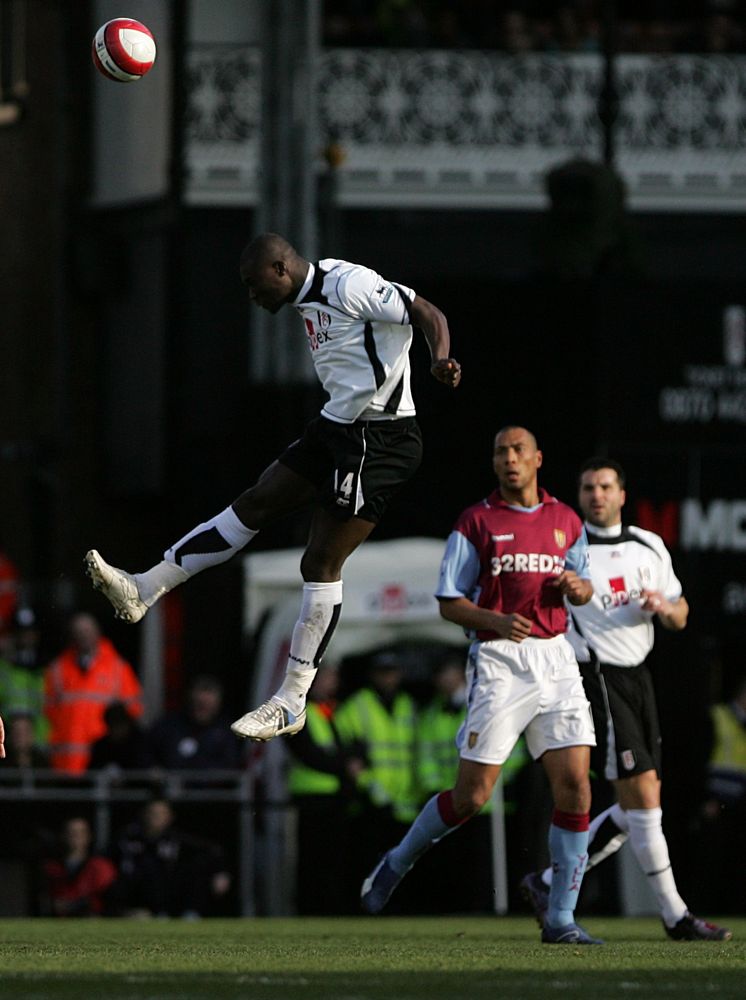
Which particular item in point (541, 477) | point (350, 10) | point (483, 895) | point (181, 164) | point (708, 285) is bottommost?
point (483, 895)

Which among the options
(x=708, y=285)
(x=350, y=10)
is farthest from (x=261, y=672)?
(x=350, y=10)

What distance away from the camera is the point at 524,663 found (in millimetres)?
11250

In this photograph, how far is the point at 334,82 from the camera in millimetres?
23641

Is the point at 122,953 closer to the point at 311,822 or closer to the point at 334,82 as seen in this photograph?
the point at 311,822

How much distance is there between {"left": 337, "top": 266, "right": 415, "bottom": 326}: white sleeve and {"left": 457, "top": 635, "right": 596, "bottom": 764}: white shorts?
5.59ft

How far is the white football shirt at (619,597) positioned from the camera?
12.2m

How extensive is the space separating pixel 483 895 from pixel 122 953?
6.39 metres

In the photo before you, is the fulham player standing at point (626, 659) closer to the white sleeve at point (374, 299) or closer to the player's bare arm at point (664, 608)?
the player's bare arm at point (664, 608)

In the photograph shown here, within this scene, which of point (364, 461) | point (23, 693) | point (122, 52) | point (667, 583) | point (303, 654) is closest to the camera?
point (364, 461)

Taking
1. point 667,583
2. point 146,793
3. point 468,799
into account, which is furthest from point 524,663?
point 146,793

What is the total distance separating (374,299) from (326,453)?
81 cm

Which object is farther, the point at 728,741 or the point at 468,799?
the point at 728,741

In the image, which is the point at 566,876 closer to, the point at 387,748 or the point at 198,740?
the point at 387,748

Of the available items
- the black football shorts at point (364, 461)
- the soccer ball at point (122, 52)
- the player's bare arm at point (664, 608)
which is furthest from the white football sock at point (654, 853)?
the soccer ball at point (122, 52)
